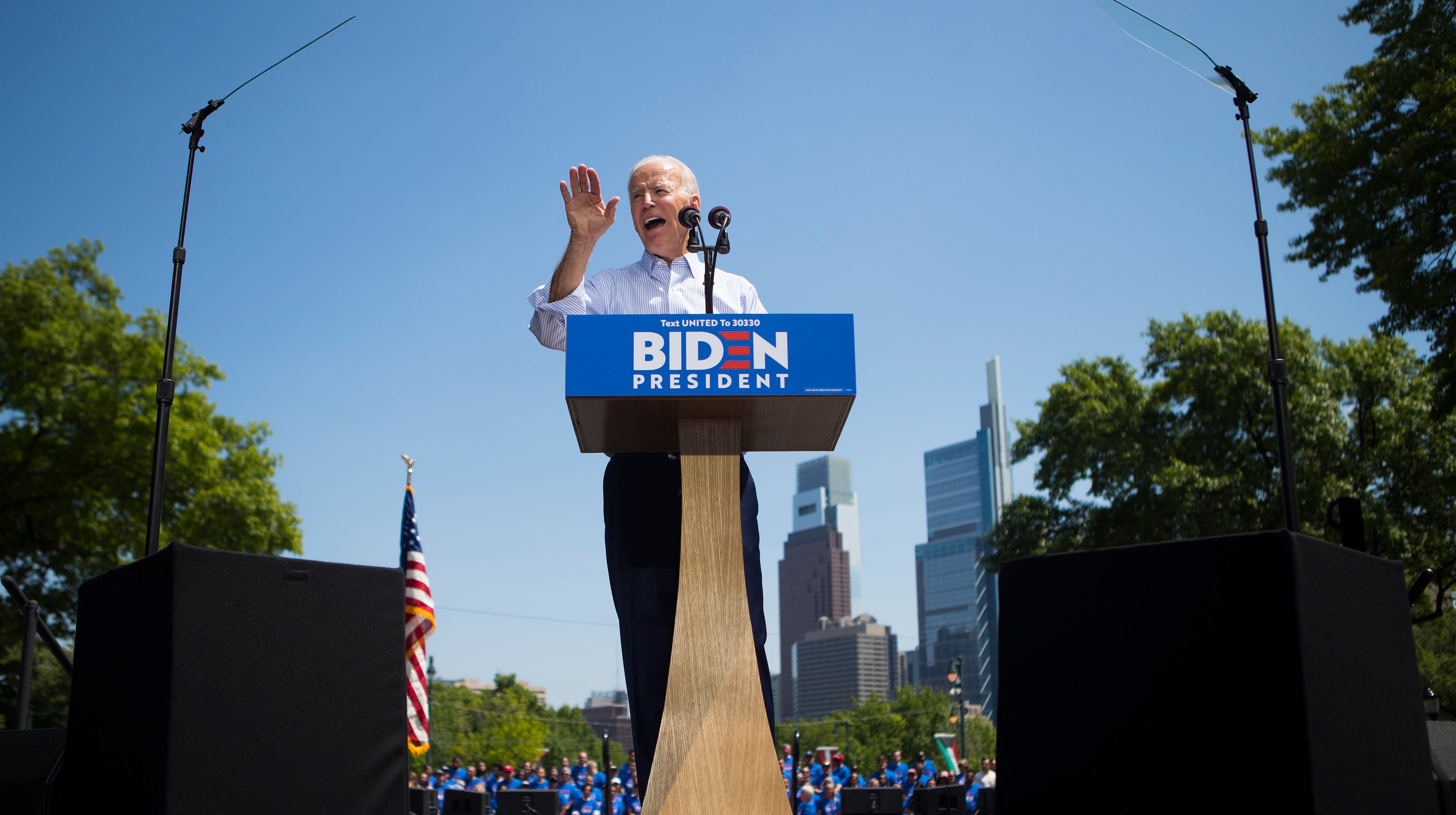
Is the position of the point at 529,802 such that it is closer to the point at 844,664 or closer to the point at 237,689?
the point at 237,689

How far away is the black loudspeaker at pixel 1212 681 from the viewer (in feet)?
5.47

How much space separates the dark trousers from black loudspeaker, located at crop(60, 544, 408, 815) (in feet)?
3.30

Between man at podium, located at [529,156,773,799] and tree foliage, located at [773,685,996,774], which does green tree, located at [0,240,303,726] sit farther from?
tree foliage, located at [773,685,996,774]

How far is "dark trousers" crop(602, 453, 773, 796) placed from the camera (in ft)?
11.0

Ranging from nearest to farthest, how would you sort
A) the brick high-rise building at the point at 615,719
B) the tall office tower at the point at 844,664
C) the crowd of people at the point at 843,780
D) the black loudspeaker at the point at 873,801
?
1. the black loudspeaker at the point at 873,801
2. the crowd of people at the point at 843,780
3. the brick high-rise building at the point at 615,719
4. the tall office tower at the point at 844,664

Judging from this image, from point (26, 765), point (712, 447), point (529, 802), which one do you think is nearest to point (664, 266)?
point (712, 447)

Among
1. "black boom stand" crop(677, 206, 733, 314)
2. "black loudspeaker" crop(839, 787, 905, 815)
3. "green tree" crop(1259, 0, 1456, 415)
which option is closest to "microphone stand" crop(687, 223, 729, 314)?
"black boom stand" crop(677, 206, 733, 314)

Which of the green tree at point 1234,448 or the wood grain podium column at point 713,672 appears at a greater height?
the green tree at point 1234,448

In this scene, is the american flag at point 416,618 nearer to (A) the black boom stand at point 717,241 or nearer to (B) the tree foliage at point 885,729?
(A) the black boom stand at point 717,241

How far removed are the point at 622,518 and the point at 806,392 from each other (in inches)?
41.0

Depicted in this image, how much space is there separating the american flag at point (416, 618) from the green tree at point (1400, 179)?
1189 cm

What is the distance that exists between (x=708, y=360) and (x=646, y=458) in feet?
2.70

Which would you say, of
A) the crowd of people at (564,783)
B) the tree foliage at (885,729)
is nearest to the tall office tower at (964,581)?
the tree foliage at (885,729)

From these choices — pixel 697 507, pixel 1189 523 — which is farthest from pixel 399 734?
pixel 1189 523
